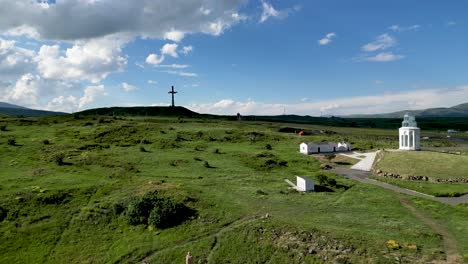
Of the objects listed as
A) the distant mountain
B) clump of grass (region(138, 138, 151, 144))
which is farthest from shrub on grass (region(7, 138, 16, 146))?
the distant mountain

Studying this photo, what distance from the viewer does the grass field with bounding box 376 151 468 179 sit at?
52.8 m

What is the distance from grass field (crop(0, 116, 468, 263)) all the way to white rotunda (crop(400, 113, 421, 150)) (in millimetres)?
20335

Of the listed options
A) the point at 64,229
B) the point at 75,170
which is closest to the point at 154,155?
the point at 75,170

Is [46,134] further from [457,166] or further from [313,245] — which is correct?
[457,166]

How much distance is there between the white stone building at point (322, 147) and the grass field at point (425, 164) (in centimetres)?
1316

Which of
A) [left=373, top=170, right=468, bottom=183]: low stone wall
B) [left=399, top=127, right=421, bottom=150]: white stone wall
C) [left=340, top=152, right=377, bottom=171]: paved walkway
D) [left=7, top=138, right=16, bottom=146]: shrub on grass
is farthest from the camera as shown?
[left=7, top=138, right=16, bottom=146]: shrub on grass

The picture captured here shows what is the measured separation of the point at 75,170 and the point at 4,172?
1134 cm

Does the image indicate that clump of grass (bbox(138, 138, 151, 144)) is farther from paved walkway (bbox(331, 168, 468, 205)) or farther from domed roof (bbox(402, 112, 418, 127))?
domed roof (bbox(402, 112, 418, 127))

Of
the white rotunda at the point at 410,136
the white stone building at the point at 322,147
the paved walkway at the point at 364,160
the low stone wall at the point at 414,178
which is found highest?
the white rotunda at the point at 410,136

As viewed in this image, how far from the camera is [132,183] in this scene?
49406 millimetres

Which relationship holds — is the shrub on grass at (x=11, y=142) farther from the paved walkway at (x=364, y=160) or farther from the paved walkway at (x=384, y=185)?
the paved walkway at (x=364, y=160)

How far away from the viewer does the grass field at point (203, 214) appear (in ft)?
100

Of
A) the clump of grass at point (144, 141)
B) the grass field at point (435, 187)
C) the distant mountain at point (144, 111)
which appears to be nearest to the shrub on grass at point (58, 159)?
the clump of grass at point (144, 141)

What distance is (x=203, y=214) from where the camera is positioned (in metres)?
38.5
